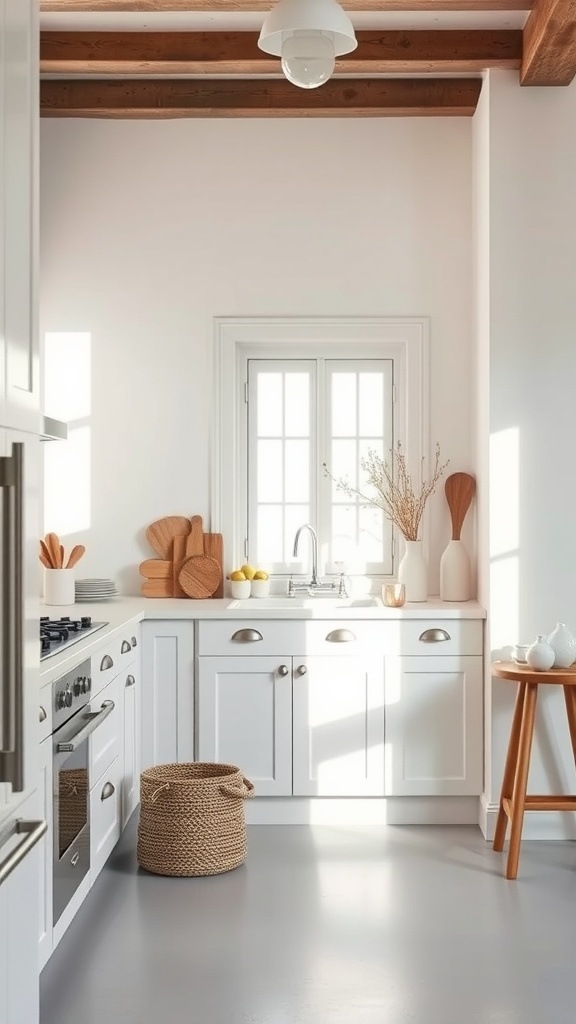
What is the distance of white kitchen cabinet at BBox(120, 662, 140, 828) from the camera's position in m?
4.16

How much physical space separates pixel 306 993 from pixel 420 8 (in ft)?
A: 11.1

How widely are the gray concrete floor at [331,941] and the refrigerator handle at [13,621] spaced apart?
130 cm

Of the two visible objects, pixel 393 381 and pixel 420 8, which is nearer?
pixel 420 8

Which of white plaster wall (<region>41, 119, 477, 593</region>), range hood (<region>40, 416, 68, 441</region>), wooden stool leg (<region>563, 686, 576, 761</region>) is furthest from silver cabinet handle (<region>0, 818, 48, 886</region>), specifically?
white plaster wall (<region>41, 119, 477, 593</region>)

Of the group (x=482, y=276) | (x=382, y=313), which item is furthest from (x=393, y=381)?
(x=482, y=276)

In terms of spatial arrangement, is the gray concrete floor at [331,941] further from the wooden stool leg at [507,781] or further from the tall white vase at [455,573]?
the tall white vase at [455,573]

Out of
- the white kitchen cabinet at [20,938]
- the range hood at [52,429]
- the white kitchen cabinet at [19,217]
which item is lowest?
the white kitchen cabinet at [20,938]

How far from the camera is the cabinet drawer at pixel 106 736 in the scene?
11.6 ft

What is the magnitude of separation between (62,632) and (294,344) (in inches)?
85.6

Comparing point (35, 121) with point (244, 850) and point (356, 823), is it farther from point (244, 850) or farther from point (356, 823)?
point (356, 823)

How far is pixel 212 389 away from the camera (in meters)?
5.02

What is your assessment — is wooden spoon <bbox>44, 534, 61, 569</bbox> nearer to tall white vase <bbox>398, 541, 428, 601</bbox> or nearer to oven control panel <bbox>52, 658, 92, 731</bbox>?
oven control panel <bbox>52, 658, 92, 731</bbox>

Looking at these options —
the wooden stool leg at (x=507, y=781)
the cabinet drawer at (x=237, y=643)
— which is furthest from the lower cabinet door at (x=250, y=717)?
the wooden stool leg at (x=507, y=781)

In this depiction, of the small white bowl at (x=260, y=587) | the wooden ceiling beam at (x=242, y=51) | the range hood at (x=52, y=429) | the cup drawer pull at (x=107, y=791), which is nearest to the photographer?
the range hood at (x=52, y=429)
